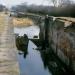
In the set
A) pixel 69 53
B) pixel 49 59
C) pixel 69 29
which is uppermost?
pixel 69 29

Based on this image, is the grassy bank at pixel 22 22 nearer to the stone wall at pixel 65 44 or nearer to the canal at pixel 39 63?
the canal at pixel 39 63

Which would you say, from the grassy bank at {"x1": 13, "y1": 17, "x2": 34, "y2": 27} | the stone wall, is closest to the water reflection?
the stone wall

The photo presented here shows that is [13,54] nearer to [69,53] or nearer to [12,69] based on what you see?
[12,69]

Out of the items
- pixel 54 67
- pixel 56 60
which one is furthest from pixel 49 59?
pixel 54 67

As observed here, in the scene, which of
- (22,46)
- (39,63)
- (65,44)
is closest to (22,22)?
(22,46)

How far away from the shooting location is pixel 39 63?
2527 cm

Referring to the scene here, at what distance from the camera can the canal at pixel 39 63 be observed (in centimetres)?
2187

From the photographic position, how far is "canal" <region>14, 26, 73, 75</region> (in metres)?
21.9

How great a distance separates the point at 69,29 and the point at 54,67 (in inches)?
158

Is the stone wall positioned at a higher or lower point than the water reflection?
higher

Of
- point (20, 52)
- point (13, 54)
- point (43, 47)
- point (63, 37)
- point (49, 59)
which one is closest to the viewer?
point (13, 54)

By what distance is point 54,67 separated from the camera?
77.1ft

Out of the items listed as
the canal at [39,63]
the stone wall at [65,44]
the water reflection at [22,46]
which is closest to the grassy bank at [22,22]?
the water reflection at [22,46]

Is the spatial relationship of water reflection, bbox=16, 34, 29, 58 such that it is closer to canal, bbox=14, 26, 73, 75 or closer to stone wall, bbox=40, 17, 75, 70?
canal, bbox=14, 26, 73, 75
